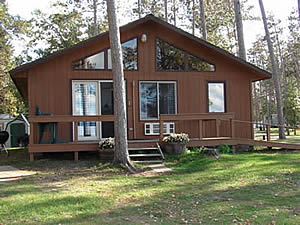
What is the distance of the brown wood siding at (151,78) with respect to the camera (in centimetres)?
1052

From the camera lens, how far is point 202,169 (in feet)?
26.5

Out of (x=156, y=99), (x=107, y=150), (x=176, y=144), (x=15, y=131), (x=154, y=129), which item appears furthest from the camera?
(x=15, y=131)

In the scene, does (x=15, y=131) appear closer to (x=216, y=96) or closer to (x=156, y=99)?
(x=156, y=99)

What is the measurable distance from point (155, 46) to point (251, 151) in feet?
16.0

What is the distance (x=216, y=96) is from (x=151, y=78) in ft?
8.11

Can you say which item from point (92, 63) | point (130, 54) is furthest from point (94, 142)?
point (130, 54)

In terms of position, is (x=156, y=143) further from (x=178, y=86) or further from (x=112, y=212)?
(x=112, y=212)

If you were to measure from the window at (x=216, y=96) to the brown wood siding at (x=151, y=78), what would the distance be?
0.60ft

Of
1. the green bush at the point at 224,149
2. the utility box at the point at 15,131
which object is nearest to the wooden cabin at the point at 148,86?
the green bush at the point at 224,149

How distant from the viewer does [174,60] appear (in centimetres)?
1169

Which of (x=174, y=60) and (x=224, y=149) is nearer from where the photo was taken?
(x=224, y=149)

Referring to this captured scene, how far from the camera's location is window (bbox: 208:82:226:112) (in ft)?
39.0

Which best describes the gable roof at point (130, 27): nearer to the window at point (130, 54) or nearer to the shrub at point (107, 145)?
the window at point (130, 54)

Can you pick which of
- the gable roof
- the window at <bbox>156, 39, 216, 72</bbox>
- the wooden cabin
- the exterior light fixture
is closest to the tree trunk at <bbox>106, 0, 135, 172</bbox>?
the wooden cabin
